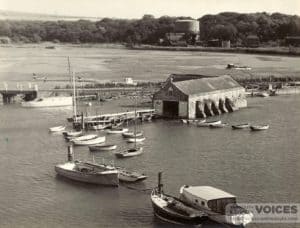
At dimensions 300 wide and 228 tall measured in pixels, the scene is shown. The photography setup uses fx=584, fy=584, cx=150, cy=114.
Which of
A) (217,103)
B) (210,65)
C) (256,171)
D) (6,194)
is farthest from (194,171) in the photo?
(210,65)

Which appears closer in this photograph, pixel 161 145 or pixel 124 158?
pixel 124 158

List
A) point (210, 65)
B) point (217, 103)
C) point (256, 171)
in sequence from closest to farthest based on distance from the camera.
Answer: point (256, 171) < point (217, 103) < point (210, 65)

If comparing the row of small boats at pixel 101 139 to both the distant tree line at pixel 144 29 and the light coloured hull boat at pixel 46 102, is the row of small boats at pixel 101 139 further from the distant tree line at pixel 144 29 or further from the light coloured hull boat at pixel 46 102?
the distant tree line at pixel 144 29

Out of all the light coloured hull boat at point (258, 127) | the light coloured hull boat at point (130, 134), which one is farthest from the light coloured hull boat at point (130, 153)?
the light coloured hull boat at point (258, 127)

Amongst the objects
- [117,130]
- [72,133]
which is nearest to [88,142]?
[72,133]

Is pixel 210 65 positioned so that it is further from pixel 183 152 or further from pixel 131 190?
pixel 131 190

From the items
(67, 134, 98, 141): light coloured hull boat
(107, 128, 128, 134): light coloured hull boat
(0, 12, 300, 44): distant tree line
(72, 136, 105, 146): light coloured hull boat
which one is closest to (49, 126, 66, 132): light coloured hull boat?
(67, 134, 98, 141): light coloured hull boat
